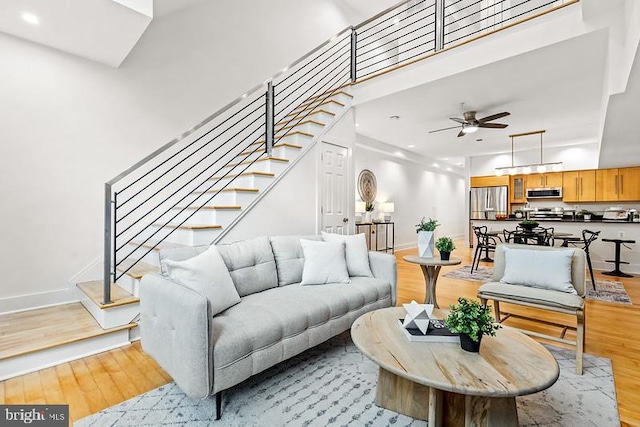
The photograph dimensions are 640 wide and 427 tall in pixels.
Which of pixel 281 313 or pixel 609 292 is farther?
pixel 609 292

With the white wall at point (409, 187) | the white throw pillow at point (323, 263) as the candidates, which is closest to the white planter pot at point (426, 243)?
the white throw pillow at point (323, 263)

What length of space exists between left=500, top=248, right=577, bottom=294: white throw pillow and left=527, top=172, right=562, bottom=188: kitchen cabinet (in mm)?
6536

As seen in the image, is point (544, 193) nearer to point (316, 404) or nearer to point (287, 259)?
point (287, 259)

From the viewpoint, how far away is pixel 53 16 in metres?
2.64

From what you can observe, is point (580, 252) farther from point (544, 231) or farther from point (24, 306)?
point (24, 306)

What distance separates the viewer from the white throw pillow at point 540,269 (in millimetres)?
2689

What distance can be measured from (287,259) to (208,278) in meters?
0.96

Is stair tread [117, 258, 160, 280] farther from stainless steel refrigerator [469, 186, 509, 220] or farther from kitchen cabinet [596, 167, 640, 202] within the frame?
kitchen cabinet [596, 167, 640, 202]

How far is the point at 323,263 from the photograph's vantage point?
116 inches

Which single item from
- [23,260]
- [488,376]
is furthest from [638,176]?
[23,260]

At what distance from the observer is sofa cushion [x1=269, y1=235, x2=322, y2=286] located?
2.93 metres

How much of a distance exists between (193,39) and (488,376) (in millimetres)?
4787

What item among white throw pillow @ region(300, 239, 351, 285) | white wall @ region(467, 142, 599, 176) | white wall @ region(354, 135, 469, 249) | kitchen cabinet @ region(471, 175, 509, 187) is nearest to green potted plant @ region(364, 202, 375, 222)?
white wall @ region(354, 135, 469, 249)

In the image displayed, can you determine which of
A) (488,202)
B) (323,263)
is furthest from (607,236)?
(323,263)
